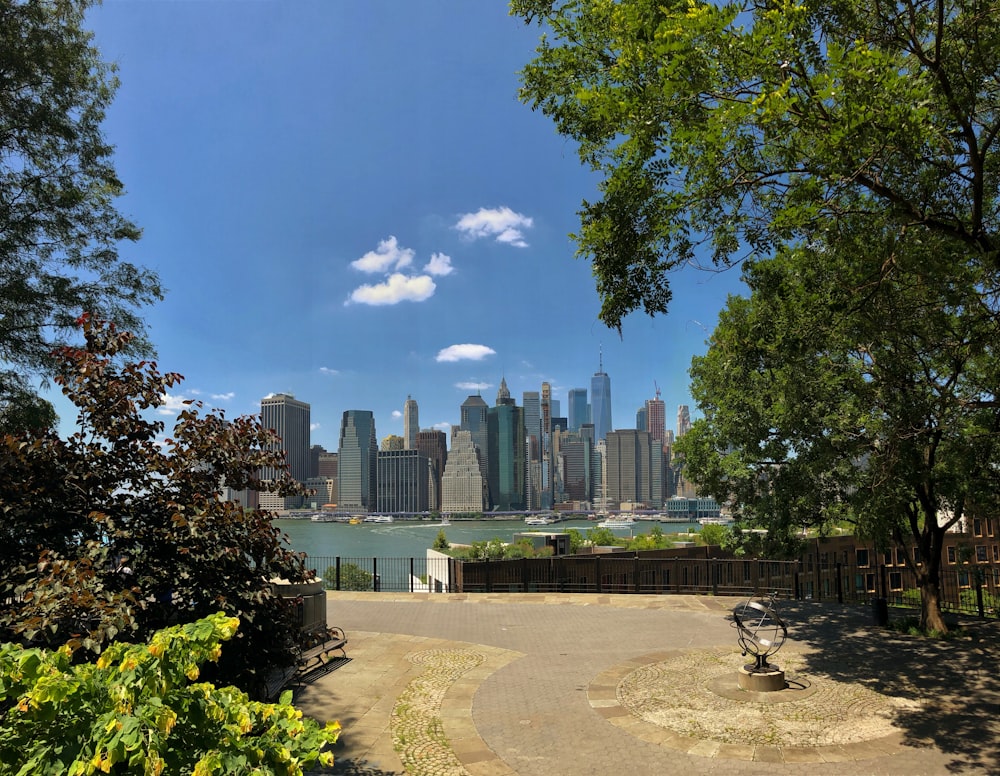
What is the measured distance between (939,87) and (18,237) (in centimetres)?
1094

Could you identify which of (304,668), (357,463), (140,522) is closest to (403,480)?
(357,463)

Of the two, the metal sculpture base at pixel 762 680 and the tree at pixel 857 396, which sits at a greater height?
the tree at pixel 857 396

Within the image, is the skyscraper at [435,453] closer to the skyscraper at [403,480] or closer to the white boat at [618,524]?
the skyscraper at [403,480]

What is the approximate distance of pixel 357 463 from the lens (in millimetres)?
171375

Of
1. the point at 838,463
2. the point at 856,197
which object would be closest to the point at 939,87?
the point at 856,197

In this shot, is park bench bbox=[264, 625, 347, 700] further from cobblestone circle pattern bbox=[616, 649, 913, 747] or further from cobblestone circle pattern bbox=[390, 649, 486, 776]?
cobblestone circle pattern bbox=[616, 649, 913, 747]

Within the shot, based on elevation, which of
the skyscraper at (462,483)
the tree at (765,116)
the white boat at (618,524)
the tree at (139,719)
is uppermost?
the tree at (765,116)

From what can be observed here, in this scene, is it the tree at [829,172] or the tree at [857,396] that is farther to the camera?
the tree at [857,396]

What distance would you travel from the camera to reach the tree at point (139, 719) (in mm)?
2488

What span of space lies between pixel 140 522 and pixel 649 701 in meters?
7.00

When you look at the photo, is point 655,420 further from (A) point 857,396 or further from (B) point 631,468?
(A) point 857,396

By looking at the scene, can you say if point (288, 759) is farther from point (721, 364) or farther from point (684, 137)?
point (721, 364)

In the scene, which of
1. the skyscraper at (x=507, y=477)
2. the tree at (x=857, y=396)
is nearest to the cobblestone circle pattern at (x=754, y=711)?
the tree at (x=857, y=396)

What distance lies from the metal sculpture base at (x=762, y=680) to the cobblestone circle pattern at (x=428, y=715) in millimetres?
4338
